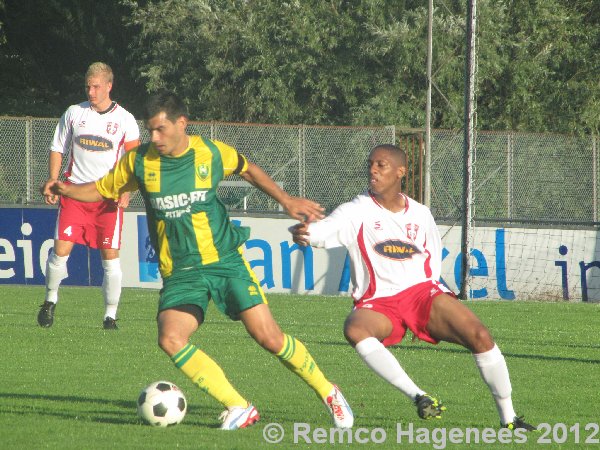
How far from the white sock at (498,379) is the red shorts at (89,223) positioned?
18.6 feet

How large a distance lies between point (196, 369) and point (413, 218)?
5.30 ft

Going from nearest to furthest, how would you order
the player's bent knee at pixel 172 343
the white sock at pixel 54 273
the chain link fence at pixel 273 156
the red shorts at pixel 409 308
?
1. the player's bent knee at pixel 172 343
2. the red shorts at pixel 409 308
3. the white sock at pixel 54 273
4. the chain link fence at pixel 273 156

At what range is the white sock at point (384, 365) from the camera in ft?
22.7

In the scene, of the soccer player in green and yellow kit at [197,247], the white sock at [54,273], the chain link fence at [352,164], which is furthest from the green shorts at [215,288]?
the chain link fence at [352,164]

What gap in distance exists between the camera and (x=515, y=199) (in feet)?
70.9

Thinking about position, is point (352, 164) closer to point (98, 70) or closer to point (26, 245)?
point (26, 245)

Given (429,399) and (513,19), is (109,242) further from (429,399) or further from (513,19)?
(513,19)

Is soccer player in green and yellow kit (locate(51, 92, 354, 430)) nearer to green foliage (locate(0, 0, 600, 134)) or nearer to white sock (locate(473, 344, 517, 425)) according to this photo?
white sock (locate(473, 344, 517, 425))

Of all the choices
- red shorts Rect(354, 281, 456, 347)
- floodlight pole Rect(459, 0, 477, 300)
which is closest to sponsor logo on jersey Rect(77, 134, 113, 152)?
red shorts Rect(354, 281, 456, 347)

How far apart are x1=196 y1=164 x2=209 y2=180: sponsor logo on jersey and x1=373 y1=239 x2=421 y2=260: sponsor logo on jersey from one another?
1.09 metres

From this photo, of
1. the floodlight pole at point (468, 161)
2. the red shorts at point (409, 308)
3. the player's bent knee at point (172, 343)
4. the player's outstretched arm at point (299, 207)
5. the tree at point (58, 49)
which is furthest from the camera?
the tree at point (58, 49)

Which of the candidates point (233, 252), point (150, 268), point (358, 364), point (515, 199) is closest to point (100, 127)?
point (358, 364)

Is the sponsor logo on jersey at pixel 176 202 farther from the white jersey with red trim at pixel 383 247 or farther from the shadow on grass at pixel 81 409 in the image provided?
the shadow on grass at pixel 81 409

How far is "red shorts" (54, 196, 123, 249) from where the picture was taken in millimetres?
11688
